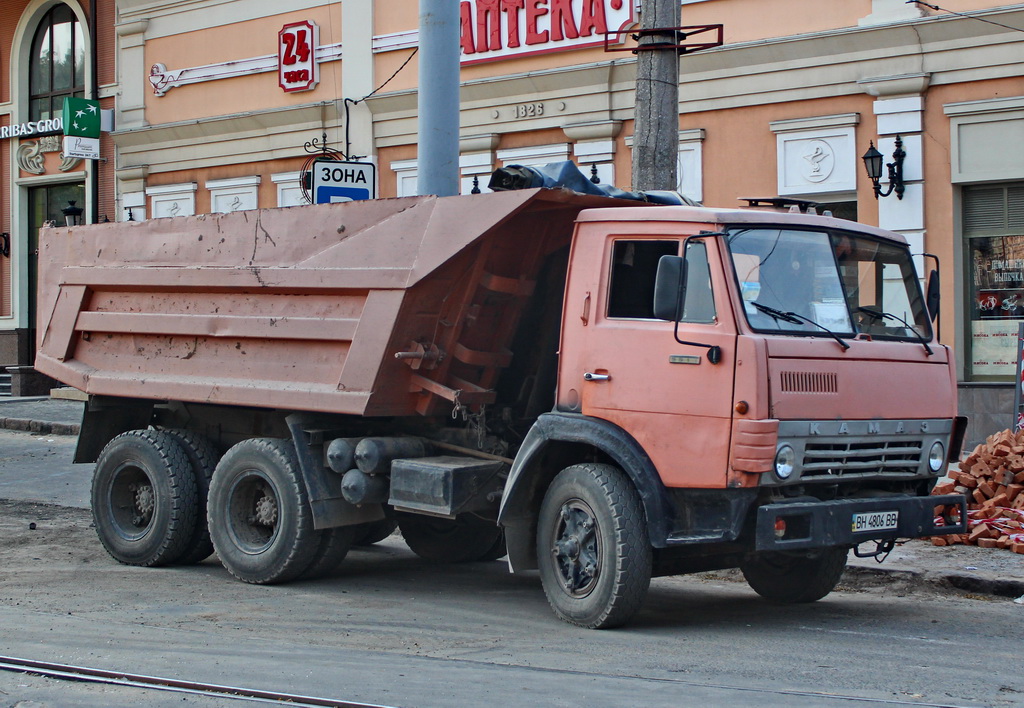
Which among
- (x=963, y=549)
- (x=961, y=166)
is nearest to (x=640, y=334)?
(x=963, y=549)

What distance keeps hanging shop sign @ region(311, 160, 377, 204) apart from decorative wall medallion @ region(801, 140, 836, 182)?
6612 mm

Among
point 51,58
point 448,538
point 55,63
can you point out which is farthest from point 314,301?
point 51,58

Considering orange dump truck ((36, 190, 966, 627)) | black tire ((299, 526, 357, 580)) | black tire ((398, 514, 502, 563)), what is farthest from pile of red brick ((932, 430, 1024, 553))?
black tire ((299, 526, 357, 580))

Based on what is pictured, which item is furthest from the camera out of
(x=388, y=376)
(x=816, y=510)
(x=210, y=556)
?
(x=210, y=556)

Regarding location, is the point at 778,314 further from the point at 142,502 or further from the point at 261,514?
the point at 142,502

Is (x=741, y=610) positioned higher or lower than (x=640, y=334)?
lower

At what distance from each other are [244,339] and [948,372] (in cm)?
452

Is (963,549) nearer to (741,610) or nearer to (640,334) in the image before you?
(741,610)

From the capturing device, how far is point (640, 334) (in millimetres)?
6977

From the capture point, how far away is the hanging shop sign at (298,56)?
21.5m

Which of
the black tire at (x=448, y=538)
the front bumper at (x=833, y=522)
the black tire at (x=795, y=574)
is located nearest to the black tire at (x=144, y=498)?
the black tire at (x=448, y=538)

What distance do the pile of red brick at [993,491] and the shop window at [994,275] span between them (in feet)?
17.8

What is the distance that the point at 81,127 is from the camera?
24.8 meters

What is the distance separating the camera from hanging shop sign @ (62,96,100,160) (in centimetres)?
2439
